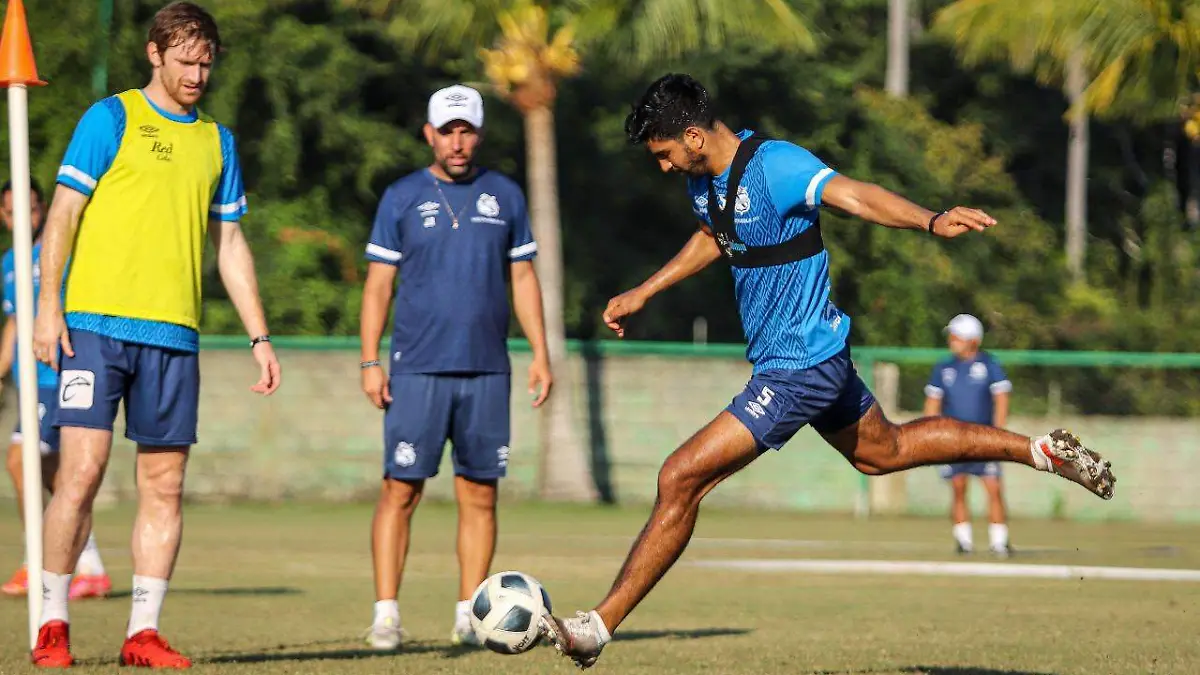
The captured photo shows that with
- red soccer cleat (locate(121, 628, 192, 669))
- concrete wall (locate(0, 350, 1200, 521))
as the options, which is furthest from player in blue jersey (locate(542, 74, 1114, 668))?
concrete wall (locate(0, 350, 1200, 521))

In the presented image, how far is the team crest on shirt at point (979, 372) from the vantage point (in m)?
16.6

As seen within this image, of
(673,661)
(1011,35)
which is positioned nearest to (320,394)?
(1011,35)

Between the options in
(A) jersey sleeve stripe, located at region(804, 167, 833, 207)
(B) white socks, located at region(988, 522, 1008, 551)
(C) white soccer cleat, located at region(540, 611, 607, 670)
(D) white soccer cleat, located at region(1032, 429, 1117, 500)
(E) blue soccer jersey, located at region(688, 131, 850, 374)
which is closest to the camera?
(C) white soccer cleat, located at region(540, 611, 607, 670)

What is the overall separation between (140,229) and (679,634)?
10.4ft

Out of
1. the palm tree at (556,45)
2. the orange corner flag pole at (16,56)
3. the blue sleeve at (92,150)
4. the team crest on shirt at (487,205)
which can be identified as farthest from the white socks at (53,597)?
the palm tree at (556,45)

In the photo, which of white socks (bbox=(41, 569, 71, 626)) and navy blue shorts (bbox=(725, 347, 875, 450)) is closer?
navy blue shorts (bbox=(725, 347, 875, 450))

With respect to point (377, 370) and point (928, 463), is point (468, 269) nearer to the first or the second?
point (377, 370)

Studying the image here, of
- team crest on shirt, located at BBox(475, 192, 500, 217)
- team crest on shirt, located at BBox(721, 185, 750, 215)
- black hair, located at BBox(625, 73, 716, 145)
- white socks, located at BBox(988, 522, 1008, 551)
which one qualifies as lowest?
white socks, located at BBox(988, 522, 1008, 551)

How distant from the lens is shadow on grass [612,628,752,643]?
29.4ft

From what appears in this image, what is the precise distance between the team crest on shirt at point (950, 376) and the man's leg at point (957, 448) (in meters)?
9.39

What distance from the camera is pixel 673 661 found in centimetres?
800

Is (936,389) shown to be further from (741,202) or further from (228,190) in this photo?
(741,202)

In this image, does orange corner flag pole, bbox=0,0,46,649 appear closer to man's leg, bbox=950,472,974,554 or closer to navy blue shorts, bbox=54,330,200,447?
navy blue shorts, bbox=54,330,200,447

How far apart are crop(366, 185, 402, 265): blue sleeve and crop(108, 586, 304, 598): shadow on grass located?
3029mm
